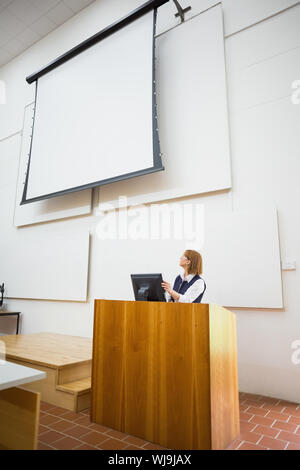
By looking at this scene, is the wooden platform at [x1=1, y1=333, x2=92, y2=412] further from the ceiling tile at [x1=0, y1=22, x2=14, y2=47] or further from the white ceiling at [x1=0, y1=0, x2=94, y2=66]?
the ceiling tile at [x1=0, y1=22, x2=14, y2=47]

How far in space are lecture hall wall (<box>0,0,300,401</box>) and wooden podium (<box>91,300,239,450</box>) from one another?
0.98m

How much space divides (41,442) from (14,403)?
2.12 feet

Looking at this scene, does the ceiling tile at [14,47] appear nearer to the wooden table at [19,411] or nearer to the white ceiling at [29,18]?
the white ceiling at [29,18]

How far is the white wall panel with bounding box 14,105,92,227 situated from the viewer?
4266 millimetres

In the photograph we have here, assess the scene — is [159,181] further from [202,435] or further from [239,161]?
[202,435]

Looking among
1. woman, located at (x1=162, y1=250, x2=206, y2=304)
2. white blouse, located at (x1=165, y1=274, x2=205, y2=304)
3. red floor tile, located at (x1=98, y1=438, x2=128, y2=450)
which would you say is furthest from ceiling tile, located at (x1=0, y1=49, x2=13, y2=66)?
red floor tile, located at (x1=98, y1=438, x2=128, y2=450)

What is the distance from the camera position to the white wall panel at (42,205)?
14.0 ft

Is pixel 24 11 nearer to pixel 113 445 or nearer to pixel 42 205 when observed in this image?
pixel 42 205

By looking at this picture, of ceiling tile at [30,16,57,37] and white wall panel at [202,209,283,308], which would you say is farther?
ceiling tile at [30,16,57,37]

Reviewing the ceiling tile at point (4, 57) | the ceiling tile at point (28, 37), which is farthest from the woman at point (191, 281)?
the ceiling tile at point (4, 57)

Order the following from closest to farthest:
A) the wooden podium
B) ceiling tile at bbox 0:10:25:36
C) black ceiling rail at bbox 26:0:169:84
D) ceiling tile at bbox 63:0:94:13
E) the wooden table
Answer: the wooden table, the wooden podium, black ceiling rail at bbox 26:0:169:84, ceiling tile at bbox 63:0:94:13, ceiling tile at bbox 0:10:25:36

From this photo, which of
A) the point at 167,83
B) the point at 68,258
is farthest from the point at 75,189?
the point at 167,83

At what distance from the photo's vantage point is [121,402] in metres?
1.78

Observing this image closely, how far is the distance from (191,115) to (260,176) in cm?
114
